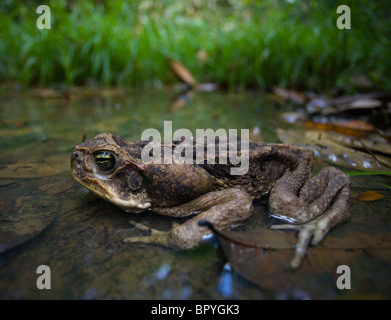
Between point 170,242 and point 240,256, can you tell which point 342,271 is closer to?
point 240,256

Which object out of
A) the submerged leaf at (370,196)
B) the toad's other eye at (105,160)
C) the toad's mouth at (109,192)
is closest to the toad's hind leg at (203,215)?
the toad's mouth at (109,192)

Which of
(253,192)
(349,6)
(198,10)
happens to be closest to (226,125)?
(253,192)

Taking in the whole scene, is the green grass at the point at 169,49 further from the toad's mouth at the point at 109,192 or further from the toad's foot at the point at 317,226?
the toad's mouth at the point at 109,192

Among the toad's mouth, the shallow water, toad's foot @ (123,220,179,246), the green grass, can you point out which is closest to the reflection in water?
the shallow water

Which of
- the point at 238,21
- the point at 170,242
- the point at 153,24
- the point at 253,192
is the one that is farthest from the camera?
the point at 238,21

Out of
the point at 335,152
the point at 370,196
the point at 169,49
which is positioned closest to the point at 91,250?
the point at 370,196
